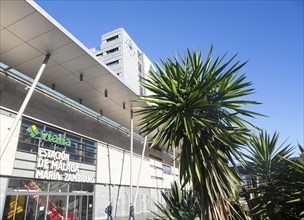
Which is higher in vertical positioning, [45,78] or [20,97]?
[45,78]

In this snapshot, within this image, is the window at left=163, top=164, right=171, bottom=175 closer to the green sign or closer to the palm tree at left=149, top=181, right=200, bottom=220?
the green sign

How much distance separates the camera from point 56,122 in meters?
16.6

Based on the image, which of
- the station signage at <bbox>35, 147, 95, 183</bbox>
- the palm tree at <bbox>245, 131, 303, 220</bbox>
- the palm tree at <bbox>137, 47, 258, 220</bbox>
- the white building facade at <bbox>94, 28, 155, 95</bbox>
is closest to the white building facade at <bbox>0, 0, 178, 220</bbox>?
the station signage at <bbox>35, 147, 95, 183</bbox>

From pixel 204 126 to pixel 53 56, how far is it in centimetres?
985

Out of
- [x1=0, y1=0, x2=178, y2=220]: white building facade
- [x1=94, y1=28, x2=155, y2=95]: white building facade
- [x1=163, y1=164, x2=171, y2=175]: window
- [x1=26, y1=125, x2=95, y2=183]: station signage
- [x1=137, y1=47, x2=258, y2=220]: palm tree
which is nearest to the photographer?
[x1=137, y1=47, x2=258, y2=220]: palm tree

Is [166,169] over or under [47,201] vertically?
over

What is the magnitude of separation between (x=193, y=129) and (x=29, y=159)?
508 inches

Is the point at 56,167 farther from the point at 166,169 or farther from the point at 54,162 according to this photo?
the point at 166,169

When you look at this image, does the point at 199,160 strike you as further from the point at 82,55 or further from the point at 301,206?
the point at 82,55

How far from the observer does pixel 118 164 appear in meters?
23.9

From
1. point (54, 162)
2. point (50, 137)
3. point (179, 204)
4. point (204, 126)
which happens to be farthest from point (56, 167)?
point (204, 126)

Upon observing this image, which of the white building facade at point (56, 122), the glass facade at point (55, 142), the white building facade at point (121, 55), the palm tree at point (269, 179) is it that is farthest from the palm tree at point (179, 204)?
the white building facade at point (121, 55)

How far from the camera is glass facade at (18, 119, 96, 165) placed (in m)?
14.1

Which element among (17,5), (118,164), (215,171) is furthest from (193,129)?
(118,164)
